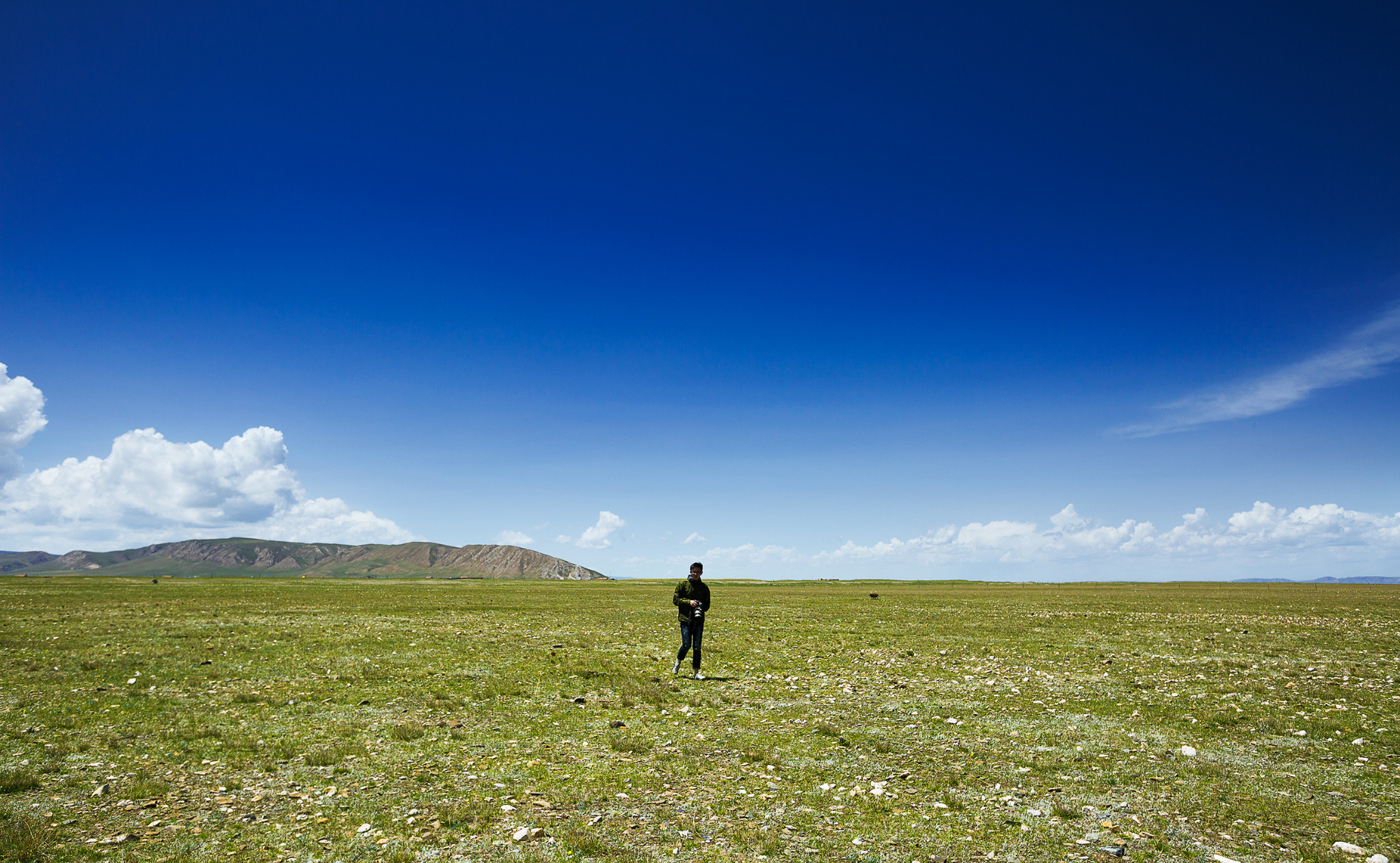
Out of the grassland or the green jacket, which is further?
the green jacket

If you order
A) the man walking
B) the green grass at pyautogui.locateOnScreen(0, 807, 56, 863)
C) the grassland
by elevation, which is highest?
the man walking

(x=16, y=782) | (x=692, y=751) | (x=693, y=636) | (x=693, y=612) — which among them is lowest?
(x=692, y=751)

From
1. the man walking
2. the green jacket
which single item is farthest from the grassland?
the green jacket

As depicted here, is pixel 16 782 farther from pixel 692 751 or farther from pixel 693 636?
pixel 693 636

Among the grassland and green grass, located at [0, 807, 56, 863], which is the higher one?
green grass, located at [0, 807, 56, 863]

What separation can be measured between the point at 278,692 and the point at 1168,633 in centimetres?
4397

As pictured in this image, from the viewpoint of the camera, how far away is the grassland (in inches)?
372

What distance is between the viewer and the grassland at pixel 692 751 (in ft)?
31.0

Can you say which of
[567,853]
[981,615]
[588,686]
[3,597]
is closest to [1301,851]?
[567,853]

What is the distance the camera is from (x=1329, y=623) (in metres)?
41.9

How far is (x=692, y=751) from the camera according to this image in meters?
14.0

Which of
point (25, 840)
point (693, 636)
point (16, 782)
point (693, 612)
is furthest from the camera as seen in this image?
point (693, 636)

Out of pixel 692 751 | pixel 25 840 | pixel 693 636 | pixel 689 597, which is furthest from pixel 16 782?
pixel 693 636

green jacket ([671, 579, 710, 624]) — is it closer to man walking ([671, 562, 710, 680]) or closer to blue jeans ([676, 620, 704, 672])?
man walking ([671, 562, 710, 680])
